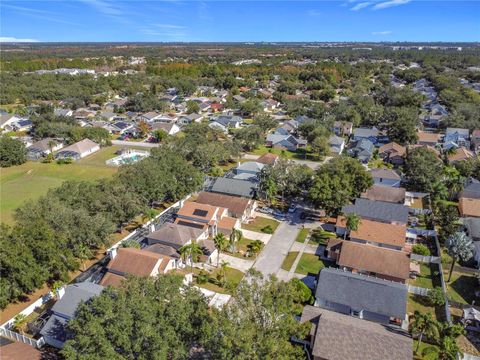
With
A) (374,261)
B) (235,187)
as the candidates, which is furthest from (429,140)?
(374,261)

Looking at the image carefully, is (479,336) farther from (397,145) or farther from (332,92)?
(332,92)

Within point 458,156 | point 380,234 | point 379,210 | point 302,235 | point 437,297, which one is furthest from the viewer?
point 458,156

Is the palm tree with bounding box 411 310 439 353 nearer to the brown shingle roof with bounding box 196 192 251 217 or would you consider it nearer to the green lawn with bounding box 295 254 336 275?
the green lawn with bounding box 295 254 336 275

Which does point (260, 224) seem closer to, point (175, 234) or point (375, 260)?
point (175, 234)

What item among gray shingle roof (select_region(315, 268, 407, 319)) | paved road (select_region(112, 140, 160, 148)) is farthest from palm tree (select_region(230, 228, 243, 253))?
paved road (select_region(112, 140, 160, 148))

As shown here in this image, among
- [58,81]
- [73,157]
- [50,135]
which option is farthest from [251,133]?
[58,81]

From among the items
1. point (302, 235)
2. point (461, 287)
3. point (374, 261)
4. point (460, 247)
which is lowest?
point (461, 287)

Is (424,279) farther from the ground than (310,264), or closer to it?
closer to it
